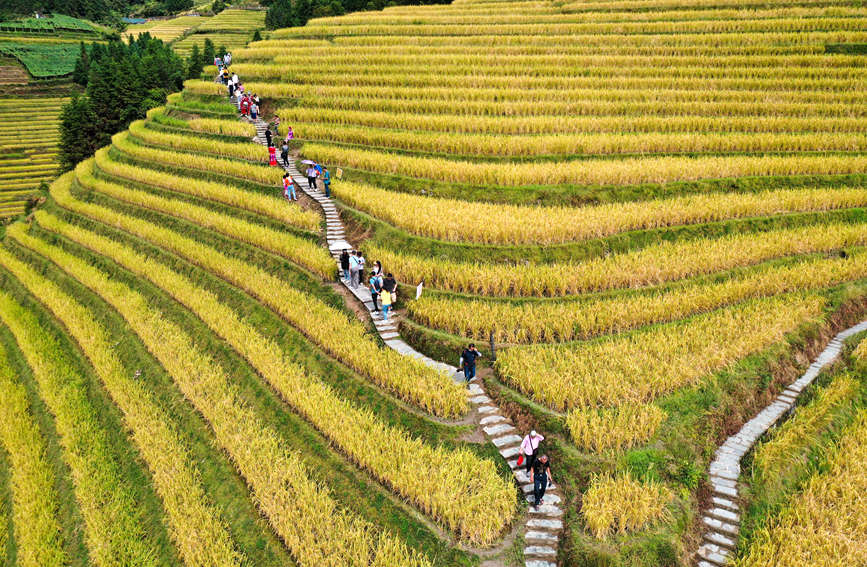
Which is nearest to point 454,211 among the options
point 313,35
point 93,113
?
point 313,35

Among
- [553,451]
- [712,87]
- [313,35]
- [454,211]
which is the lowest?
[553,451]

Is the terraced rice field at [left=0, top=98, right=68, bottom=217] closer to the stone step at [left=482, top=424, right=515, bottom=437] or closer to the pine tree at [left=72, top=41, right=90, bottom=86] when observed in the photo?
the pine tree at [left=72, top=41, right=90, bottom=86]

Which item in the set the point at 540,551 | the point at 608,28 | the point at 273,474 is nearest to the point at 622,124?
the point at 608,28

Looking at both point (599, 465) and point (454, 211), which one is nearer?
point (599, 465)

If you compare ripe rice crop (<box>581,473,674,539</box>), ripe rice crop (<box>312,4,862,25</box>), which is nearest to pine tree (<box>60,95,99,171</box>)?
ripe rice crop (<box>312,4,862,25</box>)

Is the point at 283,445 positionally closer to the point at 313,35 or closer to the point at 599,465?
the point at 599,465

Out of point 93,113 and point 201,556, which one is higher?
point 93,113
